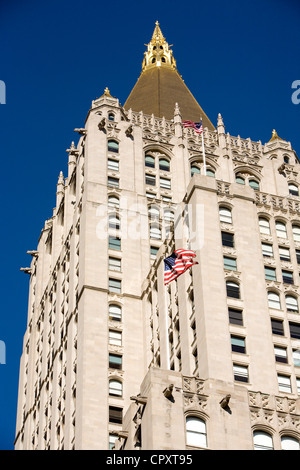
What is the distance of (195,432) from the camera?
66.6m

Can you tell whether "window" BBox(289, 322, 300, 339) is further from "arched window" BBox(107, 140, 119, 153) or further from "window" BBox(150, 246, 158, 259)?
"arched window" BBox(107, 140, 119, 153)

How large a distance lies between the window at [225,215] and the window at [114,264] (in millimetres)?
14034

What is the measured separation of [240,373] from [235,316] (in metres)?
5.05

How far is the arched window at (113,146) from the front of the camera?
108750 mm

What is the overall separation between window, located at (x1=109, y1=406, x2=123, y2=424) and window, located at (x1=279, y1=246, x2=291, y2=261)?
17546 mm

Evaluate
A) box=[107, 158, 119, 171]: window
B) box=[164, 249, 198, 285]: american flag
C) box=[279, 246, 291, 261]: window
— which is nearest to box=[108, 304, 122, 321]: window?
box=[164, 249, 198, 285]: american flag

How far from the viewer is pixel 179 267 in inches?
3063

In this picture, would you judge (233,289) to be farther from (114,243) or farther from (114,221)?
(114,221)

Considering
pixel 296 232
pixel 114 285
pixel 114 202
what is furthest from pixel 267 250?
pixel 114 202

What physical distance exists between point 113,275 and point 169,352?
1477cm

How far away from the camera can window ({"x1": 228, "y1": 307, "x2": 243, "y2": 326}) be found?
7738 cm

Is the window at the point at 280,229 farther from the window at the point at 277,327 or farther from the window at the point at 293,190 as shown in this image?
the window at the point at 293,190

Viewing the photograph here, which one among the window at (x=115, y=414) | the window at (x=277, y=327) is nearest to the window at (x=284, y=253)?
the window at (x=277, y=327)

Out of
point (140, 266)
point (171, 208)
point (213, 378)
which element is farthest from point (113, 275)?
point (213, 378)
